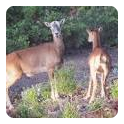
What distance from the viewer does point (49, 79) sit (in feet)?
97.5

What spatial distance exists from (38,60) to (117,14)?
0.56 metres

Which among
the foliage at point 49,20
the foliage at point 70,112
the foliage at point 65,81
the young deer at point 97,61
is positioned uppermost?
the foliage at point 49,20

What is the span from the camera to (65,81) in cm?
2972

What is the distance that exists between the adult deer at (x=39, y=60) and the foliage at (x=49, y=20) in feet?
0.12

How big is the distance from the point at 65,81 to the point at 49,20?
38cm

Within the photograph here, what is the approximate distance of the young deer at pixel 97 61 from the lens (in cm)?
2969

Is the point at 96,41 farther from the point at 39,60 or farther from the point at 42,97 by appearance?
the point at 42,97

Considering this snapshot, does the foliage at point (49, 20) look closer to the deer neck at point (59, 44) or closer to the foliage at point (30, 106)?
the deer neck at point (59, 44)

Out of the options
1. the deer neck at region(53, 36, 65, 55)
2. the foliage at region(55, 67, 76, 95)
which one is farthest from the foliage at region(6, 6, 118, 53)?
the foliage at region(55, 67, 76, 95)

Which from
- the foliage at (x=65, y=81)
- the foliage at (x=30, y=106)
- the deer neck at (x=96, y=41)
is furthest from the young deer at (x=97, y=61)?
the foliage at (x=30, y=106)

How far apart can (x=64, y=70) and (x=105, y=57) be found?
26cm

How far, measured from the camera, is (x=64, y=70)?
1171 inches
